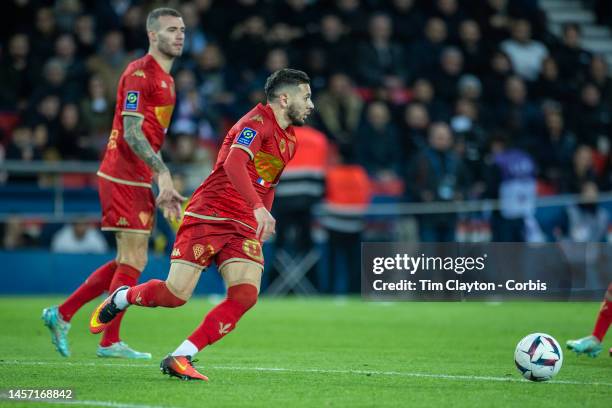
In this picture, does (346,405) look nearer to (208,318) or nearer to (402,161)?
(208,318)

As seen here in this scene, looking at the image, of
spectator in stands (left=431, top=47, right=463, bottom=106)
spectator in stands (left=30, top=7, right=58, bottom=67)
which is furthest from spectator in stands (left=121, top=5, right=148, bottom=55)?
spectator in stands (left=431, top=47, right=463, bottom=106)

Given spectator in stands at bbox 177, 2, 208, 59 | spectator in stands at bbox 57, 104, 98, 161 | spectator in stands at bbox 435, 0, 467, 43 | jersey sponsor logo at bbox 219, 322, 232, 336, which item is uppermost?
spectator in stands at bbox 435, 0, 467, 43

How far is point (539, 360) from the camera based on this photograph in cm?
738

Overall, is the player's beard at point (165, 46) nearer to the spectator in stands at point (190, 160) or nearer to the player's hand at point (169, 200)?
the player's hand at point (169, 200)

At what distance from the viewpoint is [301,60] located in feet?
63.4

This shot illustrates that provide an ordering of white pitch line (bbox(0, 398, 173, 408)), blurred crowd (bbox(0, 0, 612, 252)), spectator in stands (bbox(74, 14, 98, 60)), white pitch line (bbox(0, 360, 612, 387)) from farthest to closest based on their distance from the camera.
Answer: spectator in stands (bbox(74, 14, 98, 60)), blurred crowd (bbox(0, 0, 612, 252)), white pitch line (bbox(0, 360, 612, 387)), white pitch line (bbox(0, 398, 173, 408))

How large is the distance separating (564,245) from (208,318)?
7841 millimetres

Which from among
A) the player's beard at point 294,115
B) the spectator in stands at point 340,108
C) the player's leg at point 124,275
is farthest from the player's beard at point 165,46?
the spectator in stands at point 340,108

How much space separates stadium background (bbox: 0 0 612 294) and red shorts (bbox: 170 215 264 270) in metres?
8.91

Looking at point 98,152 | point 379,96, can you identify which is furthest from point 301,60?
point 98,152

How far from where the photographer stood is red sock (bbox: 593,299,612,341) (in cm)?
910

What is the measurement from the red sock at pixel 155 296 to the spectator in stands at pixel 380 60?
12450mm

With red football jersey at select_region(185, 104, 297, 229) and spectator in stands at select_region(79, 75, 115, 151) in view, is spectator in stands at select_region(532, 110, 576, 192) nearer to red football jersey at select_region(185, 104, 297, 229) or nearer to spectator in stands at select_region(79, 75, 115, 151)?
spectator in stands at select_region(79, 75, 115, 151)

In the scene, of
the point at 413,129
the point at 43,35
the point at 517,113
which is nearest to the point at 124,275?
the point at 43,35
